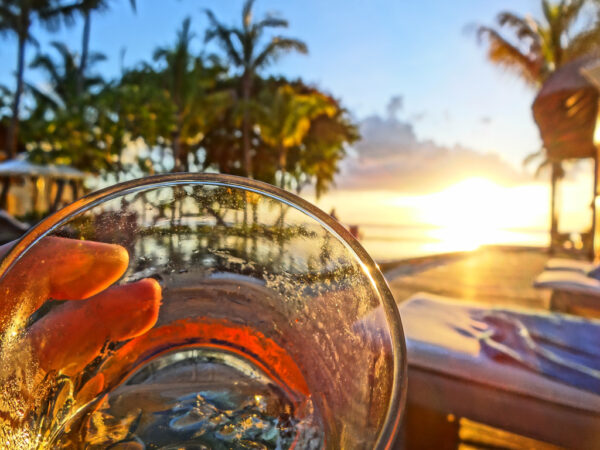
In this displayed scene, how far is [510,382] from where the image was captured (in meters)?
1.07

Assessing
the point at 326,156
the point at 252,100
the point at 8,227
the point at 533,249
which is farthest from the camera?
the point at 326,156

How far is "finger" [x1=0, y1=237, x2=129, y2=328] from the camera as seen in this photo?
1.12ft

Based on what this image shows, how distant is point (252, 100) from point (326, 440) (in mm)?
17333

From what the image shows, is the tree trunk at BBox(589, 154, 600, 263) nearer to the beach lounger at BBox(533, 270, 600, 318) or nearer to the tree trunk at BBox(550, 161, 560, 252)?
the beach lounger at BBox(533, 270, 600, 318)

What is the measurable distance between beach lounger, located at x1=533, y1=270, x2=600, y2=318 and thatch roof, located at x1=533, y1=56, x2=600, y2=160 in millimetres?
2052

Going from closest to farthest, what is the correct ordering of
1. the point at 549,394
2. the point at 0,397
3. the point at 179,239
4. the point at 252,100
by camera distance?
the point at 0,397 < the point at 179,239 < the point at 549,394 < the point at 252,100

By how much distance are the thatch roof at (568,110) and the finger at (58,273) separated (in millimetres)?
4456

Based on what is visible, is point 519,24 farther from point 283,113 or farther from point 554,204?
point 283,113

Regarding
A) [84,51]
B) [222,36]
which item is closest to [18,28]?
[84,51]

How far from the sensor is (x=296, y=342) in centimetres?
54

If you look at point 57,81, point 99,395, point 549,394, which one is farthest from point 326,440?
point 57,81

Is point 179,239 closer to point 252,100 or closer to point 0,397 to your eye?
point 0,397

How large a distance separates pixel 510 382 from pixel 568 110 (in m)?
4.95

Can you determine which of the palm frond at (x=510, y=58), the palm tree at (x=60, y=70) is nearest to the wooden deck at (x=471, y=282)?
the palm frond at (x=510, y=58)
